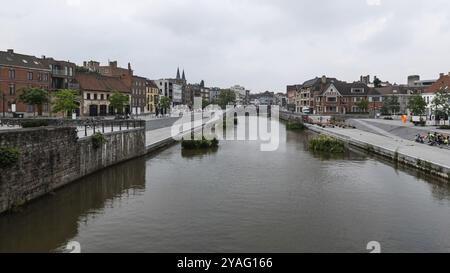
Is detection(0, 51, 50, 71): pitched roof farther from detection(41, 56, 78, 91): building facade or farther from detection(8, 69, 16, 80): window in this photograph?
detection(41, 56, 78, 91): building facade

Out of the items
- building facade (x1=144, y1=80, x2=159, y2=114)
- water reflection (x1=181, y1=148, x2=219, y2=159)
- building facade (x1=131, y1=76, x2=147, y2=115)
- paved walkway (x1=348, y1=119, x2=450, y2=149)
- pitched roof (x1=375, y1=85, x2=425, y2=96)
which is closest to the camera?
water reflection (x1=181, y1=148, x2=219, y2=159)

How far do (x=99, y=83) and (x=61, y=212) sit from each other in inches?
2979

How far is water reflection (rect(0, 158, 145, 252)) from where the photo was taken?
50.0 feet

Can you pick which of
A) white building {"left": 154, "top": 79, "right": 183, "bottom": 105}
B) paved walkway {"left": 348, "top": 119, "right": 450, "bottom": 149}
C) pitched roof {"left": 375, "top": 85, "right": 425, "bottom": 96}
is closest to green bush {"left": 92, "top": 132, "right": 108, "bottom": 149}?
paved walkway {"left": 348, "top": 119, "right": 450, "bottom": 149}

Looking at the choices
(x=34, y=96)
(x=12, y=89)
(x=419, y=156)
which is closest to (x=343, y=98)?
(x=34, y=96)

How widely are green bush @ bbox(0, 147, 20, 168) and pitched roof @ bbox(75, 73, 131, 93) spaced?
69.7m

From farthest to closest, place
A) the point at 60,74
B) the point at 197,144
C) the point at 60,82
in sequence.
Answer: the point at 60,82 → the point at 60,74 → the point at 197,144

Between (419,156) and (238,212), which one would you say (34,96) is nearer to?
(238,212)

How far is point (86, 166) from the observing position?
2680cm

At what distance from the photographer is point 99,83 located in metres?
90.2

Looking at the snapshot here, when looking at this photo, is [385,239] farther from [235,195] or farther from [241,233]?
[235,195]

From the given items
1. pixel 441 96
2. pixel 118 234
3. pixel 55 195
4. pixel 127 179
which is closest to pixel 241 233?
pixel 118 234
